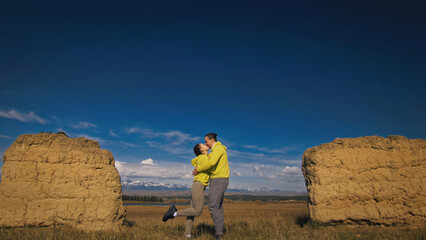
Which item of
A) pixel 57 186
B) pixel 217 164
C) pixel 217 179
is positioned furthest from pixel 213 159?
pixel 57 186

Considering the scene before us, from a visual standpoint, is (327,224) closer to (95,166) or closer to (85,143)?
(95,166)

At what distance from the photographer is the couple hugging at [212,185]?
17.9ft

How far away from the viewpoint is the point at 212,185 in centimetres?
557

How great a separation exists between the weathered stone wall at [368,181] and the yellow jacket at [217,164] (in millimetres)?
3739

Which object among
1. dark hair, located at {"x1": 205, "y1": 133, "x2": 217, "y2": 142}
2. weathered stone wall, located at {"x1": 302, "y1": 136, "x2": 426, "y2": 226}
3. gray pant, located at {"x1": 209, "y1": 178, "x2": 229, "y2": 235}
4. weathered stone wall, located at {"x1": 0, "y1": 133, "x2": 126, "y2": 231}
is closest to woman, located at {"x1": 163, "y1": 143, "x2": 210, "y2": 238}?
gray pant, located at {"x1": 209, "y1": 178, "x2": 229, "y2": 235}

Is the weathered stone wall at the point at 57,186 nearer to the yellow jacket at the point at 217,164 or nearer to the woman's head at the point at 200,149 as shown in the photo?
the woman's head at the point at 200,149

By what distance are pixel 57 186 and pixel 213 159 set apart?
511 centimetres

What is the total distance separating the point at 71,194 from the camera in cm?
739

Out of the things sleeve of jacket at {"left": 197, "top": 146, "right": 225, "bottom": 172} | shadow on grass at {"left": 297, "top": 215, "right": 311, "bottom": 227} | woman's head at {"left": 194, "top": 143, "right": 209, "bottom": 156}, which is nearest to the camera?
sleeve of jacket at {"left": 197, "top": 146, "right": 225, "bottom": 172}

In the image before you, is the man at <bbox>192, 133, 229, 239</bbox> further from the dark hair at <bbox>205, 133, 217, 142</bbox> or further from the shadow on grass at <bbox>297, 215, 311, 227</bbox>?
the shadow on grass at <bbox>297, 215, 311, 227</bbox>

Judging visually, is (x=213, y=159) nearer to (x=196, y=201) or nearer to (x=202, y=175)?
(x=202, y=175)

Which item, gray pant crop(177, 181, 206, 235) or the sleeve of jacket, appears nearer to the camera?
the sleeve of jacket

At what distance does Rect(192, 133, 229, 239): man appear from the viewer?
214 inches

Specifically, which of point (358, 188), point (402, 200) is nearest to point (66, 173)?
point (358, 188)
